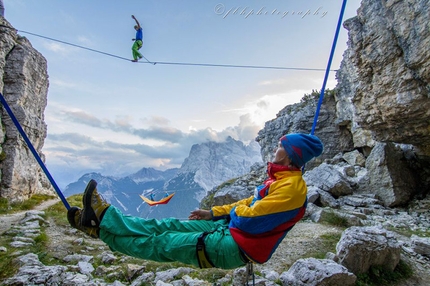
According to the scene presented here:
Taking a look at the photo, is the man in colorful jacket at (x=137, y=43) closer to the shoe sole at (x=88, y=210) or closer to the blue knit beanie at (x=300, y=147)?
the shoe sole at (x=88, y=210)

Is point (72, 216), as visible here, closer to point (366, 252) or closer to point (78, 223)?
point (78, 223)

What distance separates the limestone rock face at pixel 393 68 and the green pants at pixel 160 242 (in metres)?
8.24

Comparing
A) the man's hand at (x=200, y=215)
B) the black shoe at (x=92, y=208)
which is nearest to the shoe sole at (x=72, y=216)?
the black shoe at (x=92, y=208)

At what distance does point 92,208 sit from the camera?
9.91 feet

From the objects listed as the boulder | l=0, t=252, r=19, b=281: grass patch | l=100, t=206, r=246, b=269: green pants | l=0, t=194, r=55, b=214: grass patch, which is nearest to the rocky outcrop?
l=0, t=194, r=55, b=214: grass patch

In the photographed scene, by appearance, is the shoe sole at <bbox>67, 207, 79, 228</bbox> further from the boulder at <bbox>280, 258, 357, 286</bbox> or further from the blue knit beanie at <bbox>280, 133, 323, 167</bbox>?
the boulder at <bbox>280, 258, 357, 286</bbox>

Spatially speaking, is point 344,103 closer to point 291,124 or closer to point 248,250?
point 291,124

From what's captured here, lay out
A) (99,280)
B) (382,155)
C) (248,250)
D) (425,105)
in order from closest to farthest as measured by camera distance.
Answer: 1. (248,250)
2. (99,280)
3. (425,105)
4. (382,155)

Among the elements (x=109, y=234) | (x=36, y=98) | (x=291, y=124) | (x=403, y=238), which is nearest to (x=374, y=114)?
(x=403, y=238)

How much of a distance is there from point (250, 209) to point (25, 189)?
17165 millimetres

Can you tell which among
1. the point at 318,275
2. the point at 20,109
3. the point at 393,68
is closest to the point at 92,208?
the point at 318,275

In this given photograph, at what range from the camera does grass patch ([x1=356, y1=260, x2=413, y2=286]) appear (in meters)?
4.19

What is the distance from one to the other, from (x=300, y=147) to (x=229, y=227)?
1.32 meters

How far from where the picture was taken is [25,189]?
14.6m
